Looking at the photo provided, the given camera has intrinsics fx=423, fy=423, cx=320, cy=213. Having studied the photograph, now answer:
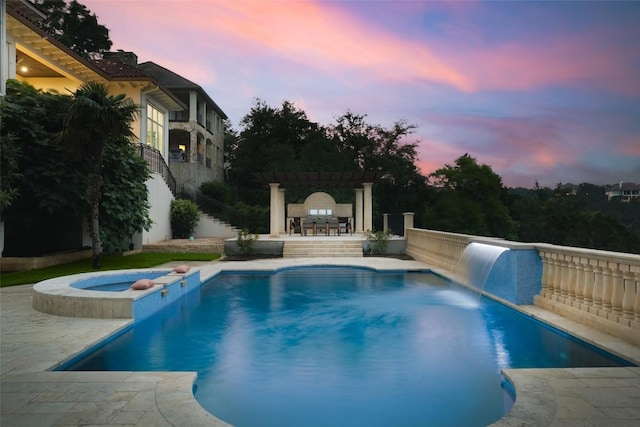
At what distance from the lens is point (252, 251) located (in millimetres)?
18359

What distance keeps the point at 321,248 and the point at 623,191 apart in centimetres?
4490

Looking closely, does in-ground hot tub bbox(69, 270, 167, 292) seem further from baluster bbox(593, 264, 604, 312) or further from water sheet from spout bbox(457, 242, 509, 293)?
baluster bbox(593, 264, 604, 312)

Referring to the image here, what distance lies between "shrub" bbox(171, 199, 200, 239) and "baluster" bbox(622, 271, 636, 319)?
20.0 meters

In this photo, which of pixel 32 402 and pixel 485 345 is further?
pixel 485 345

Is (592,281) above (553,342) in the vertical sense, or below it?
above

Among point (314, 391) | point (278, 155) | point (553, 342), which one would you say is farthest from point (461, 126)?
point (314, 391)

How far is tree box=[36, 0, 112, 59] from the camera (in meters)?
38.7

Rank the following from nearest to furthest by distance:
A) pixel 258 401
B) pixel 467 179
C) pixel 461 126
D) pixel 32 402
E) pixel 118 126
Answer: pixel 32 402, pixel 258 401, pixel 118 126, pixel 461 126, pixel 467 179

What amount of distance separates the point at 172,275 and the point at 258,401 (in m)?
6.32

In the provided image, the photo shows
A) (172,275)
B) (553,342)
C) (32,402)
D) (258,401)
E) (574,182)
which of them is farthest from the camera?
(574,182)

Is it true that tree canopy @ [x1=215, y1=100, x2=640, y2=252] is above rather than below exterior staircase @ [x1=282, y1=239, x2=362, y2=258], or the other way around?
above

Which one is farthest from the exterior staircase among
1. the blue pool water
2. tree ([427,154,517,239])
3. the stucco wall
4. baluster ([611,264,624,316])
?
tree ([427,154,517,239])

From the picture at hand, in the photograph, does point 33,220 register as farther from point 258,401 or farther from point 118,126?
point 258,401

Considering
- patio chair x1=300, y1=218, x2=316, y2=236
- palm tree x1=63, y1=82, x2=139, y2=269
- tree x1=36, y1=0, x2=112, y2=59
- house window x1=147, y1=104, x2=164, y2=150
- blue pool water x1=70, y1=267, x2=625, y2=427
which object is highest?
tree x1=36, y1=0, x2=112, y2=59
